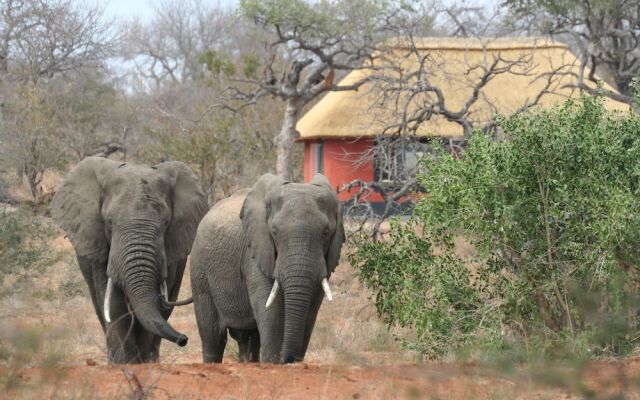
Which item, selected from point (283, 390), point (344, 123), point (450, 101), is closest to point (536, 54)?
point (450, 101)

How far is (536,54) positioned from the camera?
90.4 ft

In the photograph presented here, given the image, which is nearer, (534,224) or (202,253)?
(534,224)

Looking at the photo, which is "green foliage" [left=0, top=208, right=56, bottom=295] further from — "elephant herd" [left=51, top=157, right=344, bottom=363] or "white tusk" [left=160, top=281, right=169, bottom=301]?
"white tusk" [left=160, top=281, right=169, bottom=301]

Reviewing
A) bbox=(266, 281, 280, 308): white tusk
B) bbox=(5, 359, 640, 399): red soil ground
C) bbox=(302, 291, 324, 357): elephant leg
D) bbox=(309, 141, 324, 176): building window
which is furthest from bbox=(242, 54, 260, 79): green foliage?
bbox=(5, 359, 640, 399): red soil ground

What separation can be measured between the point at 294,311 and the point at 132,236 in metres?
1.62

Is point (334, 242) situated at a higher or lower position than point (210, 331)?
higher

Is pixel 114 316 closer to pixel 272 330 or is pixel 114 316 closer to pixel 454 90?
pixel 272 330

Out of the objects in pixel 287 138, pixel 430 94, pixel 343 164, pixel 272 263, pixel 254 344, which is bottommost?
pixel 343 164

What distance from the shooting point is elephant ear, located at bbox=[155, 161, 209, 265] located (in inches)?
376

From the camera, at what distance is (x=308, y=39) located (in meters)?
22.8

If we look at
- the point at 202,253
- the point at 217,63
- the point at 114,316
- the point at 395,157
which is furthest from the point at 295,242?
the point at 217,63

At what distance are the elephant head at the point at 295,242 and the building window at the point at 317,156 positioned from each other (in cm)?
1765

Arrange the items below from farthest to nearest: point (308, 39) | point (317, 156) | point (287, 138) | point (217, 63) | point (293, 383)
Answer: point (217, 63)
point (317, 156)
point (308, 39)
point (287, 138)
point (293, 383)

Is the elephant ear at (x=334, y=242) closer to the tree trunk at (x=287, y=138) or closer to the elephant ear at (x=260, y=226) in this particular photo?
the elephant ear at (x=260, y=226)
